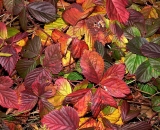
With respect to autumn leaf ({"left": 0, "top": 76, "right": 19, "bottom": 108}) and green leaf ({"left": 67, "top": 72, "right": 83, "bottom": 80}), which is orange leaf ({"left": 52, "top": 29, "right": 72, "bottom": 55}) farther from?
autumn leaf ({"left": 0, "top": 76, "right": 19, "bottom": 108})

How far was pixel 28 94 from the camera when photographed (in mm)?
1121

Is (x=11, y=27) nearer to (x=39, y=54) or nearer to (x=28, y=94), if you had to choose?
(x=39, y=54)

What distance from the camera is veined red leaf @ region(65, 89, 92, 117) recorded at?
107 centimetres

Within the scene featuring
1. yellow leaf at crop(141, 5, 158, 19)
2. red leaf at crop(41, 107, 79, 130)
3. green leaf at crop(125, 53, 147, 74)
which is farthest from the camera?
yellow leaf at crop(141, 5, 158, 19)

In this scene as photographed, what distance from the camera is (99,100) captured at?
3.52 ft

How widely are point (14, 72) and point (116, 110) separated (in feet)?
1.47

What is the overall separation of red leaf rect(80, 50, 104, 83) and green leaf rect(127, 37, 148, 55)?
0.15 m

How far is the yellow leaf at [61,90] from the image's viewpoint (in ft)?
3.71

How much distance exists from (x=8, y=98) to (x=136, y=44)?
0.54 meters

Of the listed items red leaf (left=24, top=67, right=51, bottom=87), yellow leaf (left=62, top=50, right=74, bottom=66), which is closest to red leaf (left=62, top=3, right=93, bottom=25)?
yellow leaf (left=62, top=50, right=74, bottom=66)

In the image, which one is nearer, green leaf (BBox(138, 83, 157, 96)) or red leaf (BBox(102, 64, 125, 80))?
red leaf (BBox(102, 64, 125, 80))

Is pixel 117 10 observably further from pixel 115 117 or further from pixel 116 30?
pixel 115 117

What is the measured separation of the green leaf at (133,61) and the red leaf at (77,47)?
178mm

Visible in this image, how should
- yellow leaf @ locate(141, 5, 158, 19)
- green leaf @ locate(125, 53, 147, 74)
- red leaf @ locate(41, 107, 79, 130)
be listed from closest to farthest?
1. red leaf @ locate(41, 107, 79, 130)
2. green leaf @ locate(125, 53, 147, 74)
3. yellow leaf @ locate(141, 5, 158, 19)
